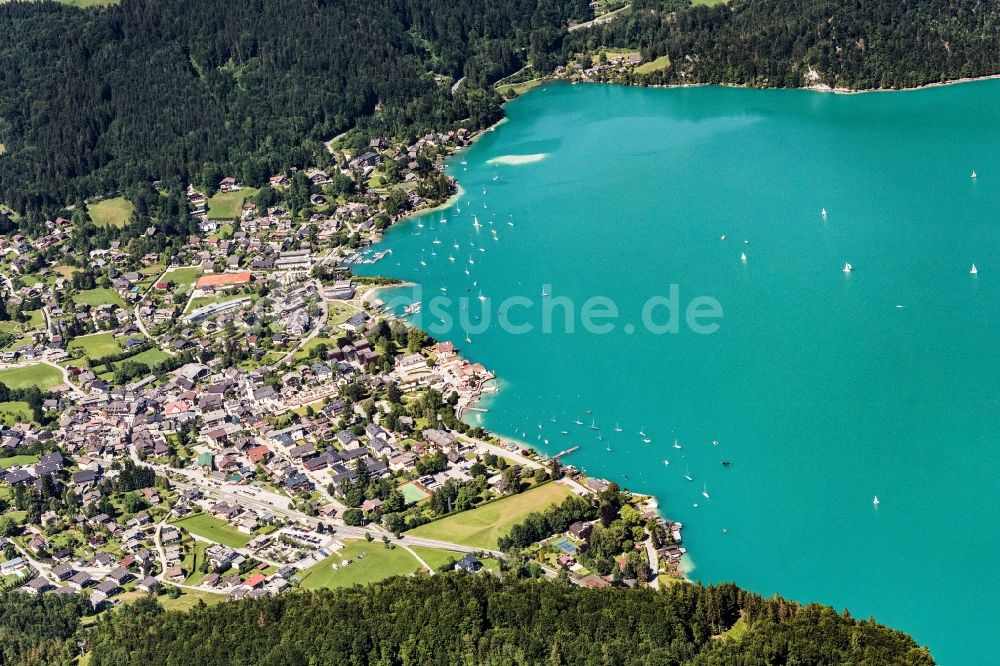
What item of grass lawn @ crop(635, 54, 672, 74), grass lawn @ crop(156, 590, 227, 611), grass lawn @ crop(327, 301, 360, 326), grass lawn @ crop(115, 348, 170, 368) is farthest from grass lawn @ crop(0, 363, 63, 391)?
grass lawn @ crop(635, 54, 672, 74)

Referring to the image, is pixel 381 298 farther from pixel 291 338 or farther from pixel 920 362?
pixel 920 362

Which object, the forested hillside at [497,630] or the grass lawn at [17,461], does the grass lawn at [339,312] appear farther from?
the forested hillside at [497,630]

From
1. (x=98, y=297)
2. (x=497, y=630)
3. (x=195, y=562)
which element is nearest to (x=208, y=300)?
(x=98, y=297)

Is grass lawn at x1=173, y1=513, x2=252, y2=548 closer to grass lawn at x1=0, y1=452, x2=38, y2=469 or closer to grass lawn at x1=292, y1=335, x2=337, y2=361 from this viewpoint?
grass lawn at x1=0, y1=452, x2=38, y2=469

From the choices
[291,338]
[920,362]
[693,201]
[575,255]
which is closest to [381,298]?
[291,338]

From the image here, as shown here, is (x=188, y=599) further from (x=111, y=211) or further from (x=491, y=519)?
(x=111, y=211)

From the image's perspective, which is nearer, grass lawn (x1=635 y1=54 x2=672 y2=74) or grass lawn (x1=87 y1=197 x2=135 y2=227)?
grass lawn (x1=87 y1=197 x2=135 y2=227)
